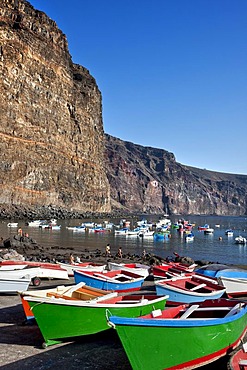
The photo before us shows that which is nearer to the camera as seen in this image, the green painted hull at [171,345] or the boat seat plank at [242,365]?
the boat seat plank at [242,365]

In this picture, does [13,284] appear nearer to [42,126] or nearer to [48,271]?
[48,271]

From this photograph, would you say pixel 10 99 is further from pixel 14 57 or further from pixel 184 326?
pixel 184 326

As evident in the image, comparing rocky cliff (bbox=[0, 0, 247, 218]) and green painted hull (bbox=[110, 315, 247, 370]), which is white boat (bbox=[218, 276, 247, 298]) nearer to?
green painted hull (bbox=[110, 315, 247, 370])

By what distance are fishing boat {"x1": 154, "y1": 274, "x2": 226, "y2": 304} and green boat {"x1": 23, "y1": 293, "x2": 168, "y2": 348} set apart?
94.4 inches

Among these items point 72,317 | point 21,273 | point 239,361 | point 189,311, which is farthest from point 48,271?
point 239,361

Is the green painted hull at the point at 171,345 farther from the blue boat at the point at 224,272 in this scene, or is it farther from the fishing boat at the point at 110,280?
the blue boat at the point at 224,272

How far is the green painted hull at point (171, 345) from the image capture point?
6.86 meters

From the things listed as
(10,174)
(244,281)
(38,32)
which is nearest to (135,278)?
(244,281)

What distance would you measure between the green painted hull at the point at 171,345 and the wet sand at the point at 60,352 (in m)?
0.70

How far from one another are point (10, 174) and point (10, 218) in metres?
12.1

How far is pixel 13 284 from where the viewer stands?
550 inches

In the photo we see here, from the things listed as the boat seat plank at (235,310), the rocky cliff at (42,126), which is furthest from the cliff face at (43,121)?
the boat seat plank at (235,310)

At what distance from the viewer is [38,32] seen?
99750 millimetres

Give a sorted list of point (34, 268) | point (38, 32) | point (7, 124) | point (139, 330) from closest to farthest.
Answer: point (139, 330)
point (34, 268)
point (7, 124)
point (38, 32)
